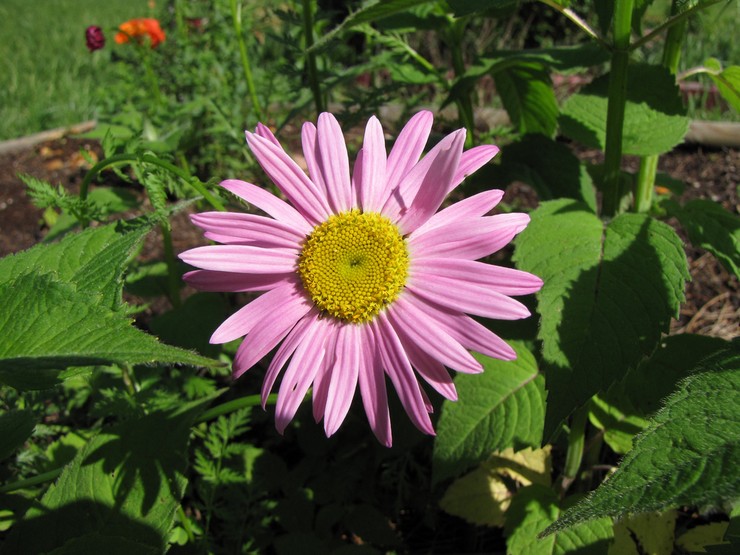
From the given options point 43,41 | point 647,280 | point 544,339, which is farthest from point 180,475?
point 43,41

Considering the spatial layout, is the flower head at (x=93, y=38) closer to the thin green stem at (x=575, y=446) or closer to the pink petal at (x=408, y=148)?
the pink petal at (x=408, y=148)

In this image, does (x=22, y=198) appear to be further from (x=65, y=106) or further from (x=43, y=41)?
(x=43, y=41)

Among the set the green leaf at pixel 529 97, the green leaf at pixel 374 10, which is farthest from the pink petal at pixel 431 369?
the green leaf at pixel 529 97

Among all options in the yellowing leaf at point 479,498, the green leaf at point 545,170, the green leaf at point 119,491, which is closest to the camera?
the green leaf at point 119,491

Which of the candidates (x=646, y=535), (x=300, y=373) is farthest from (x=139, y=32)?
(x=646, y=535)

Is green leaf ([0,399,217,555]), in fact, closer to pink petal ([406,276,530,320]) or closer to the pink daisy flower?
the pink daisy flower

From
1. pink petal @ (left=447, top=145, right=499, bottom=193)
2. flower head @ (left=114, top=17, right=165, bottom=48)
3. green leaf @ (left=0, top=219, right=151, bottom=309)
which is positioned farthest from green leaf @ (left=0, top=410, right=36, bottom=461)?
flower head @ (left=114, top=17, right=165, bottom=48)

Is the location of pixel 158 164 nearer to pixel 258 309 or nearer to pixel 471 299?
pixel 258 309
